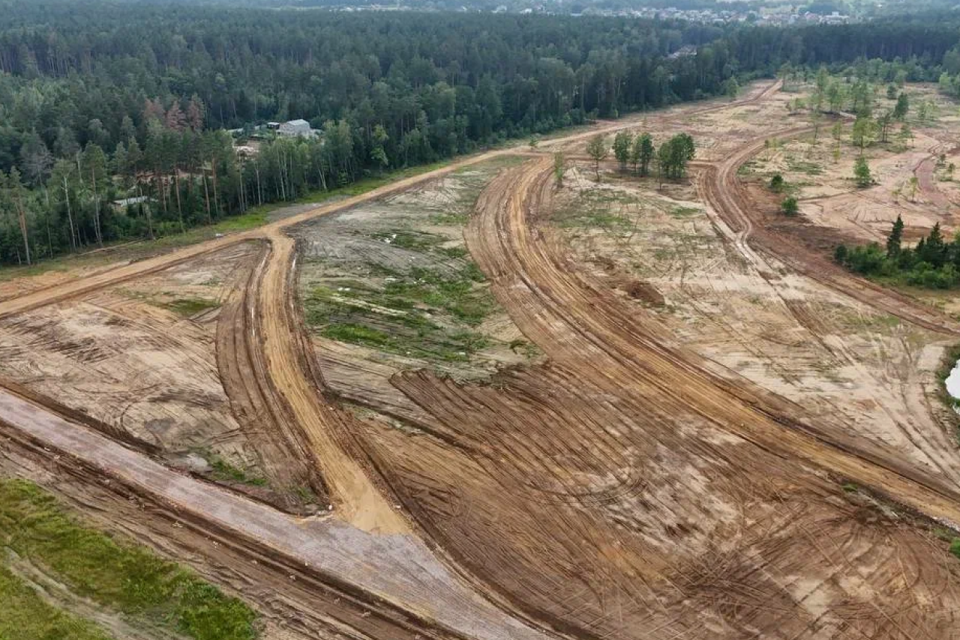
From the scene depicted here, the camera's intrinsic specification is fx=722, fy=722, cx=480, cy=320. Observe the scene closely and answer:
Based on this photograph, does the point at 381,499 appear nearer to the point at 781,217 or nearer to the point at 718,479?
the point at 718,479

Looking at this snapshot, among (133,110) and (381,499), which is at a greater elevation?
(133,110)

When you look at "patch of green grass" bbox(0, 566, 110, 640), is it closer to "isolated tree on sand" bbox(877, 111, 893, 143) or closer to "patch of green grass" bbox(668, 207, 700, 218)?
"patch of green grass" bbox(668, 207, 700, 218)

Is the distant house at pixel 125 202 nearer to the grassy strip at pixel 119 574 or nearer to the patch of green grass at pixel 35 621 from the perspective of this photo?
the grassy strip at pixel 119 574

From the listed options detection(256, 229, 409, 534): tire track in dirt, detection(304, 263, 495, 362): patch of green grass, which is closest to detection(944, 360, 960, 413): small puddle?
→ detection(304, 263, 495, 362): patch of green grass

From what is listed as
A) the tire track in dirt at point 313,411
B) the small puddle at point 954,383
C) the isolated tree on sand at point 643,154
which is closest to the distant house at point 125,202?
the tire track in dirt at point 313,411

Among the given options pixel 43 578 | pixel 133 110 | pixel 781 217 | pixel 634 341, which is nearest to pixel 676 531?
pixel 634 341

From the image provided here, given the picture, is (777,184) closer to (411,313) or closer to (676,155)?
(676,155)
